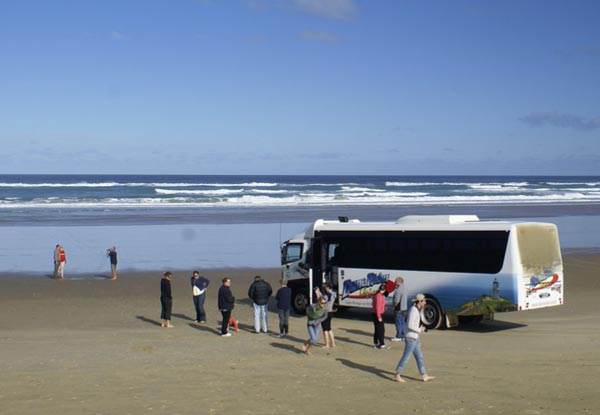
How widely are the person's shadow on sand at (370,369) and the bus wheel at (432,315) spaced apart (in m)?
4.53

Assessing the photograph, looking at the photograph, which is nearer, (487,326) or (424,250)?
(424,250)

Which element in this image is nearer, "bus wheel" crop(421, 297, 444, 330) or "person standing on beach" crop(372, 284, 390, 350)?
"person standing on beach" crop(372, 284, 390, 350)

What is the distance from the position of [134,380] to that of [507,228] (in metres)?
9.95

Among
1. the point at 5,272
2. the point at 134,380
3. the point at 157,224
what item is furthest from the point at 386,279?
the point at 157,224

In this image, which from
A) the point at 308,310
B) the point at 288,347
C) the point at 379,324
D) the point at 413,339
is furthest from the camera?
the point at 288,347

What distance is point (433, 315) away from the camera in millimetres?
20000

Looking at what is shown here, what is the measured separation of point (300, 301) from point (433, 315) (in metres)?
4.49

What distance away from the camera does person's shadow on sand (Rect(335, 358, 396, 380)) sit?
14451 millimetres

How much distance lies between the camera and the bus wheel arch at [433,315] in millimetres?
19812

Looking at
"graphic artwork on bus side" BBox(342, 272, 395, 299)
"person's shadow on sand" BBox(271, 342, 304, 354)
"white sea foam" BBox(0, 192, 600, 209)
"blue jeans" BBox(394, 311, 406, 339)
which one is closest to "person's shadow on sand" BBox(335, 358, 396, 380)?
"person's shadow on sand" BBox(271, 342, 304, 354)

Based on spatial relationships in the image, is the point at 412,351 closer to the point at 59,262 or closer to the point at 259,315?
the point at 259,315

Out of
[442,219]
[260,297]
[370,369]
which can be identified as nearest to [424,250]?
[442,219]

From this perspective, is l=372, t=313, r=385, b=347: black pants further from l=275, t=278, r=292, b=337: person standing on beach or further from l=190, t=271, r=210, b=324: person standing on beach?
l=190, t=271, r=210, b=324: person standing on beach

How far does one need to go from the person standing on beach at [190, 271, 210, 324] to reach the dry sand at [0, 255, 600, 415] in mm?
409
